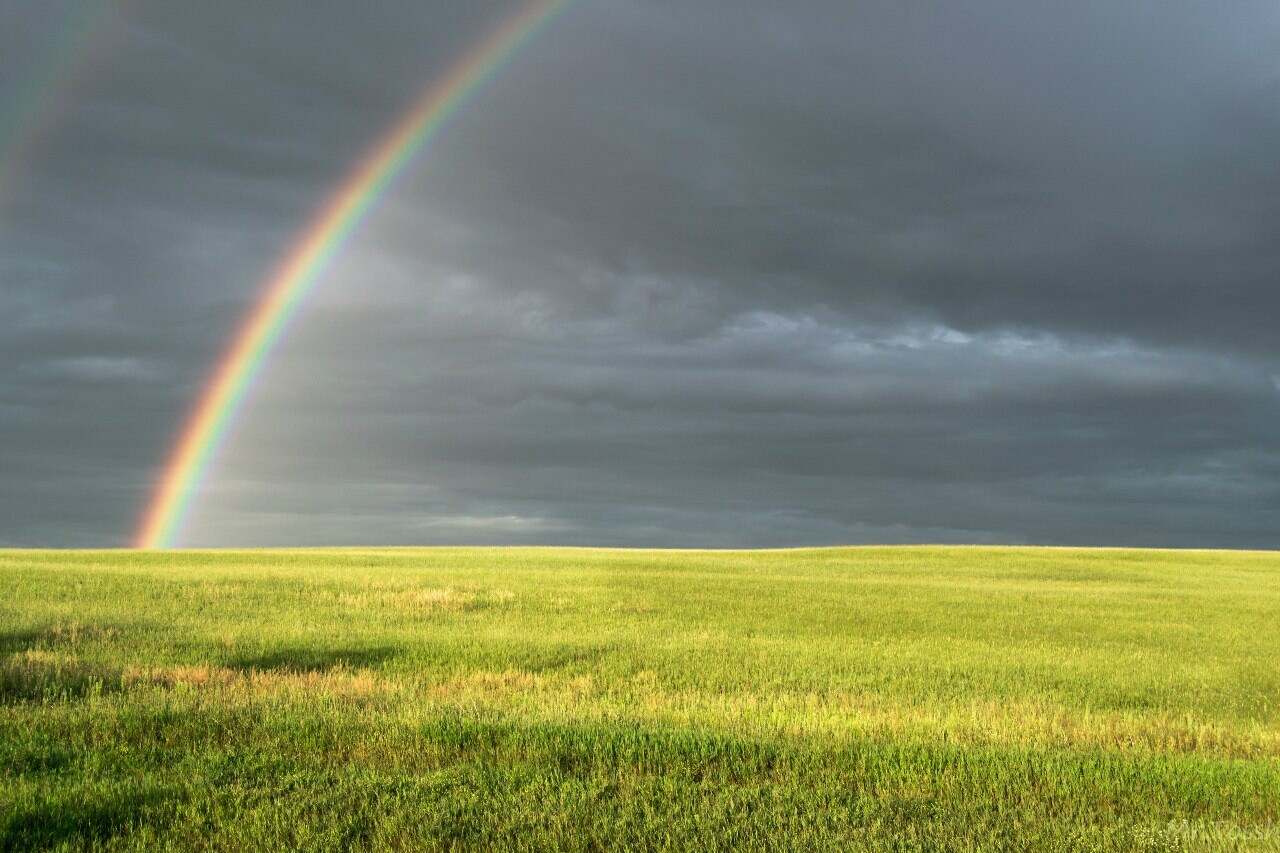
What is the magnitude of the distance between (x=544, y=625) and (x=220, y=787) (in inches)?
795

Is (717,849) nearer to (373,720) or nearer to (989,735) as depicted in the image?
(373,720)

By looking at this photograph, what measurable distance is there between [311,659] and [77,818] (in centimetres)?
1362

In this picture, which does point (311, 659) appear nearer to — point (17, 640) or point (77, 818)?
point (17, 640)

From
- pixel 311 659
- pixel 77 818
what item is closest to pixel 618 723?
pixel 77 818

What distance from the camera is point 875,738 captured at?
1222 cm

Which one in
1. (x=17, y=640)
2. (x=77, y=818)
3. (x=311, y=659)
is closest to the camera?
(x=77, y=818)

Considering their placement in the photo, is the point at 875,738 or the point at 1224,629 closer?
the point at 875,738

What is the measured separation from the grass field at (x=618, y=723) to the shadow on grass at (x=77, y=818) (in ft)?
0.10

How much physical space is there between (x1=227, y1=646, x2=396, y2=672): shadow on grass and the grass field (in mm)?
124

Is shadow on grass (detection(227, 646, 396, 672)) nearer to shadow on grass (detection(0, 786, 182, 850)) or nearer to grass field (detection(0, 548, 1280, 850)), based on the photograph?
grass field (detection(0, 548, 1280, 850))

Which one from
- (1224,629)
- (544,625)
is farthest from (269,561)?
(1224,629)

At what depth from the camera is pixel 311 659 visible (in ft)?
70.2

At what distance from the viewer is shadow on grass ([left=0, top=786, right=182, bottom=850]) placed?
7.72 metres

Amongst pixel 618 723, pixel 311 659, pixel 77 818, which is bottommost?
pixel 311 659
